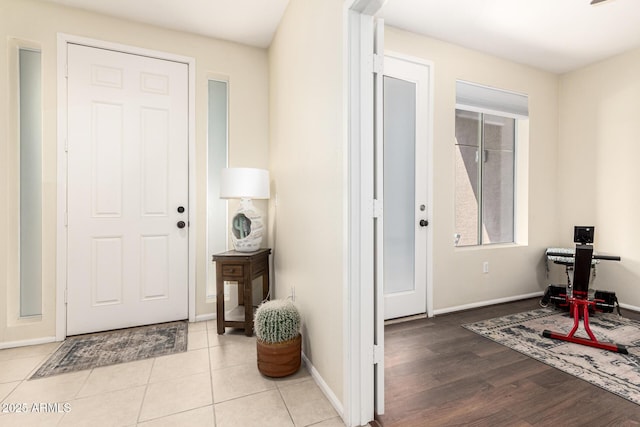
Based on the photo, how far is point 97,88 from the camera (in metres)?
2.64

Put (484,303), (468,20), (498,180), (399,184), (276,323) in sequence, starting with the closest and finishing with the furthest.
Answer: (276,323) < (468,20) < (399,184) < (484,303) < (498,180)

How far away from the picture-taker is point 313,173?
6.54 ft

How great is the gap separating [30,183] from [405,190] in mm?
3187

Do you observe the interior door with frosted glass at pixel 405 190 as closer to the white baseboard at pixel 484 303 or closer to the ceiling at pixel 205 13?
the white baseboard at pixel 484 303

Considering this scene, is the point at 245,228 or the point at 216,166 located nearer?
the point at 245,228

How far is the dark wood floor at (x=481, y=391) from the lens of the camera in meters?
1.57

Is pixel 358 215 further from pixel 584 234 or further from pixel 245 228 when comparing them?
pixel 584 234

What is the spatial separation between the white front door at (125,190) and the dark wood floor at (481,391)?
2.09 m

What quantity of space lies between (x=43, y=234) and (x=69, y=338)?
874 millimetres

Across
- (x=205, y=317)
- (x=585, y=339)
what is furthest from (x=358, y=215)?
(x=585, y=339)

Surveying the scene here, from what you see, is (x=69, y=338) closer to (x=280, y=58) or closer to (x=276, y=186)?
(x=276, y=186)

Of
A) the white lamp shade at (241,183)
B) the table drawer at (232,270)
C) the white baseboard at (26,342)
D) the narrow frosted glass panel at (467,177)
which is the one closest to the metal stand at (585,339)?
the narrow frosted glass panel at (467,177)

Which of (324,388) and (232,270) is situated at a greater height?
(232,270)

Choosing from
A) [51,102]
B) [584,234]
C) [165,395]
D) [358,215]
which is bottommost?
[165,395]
